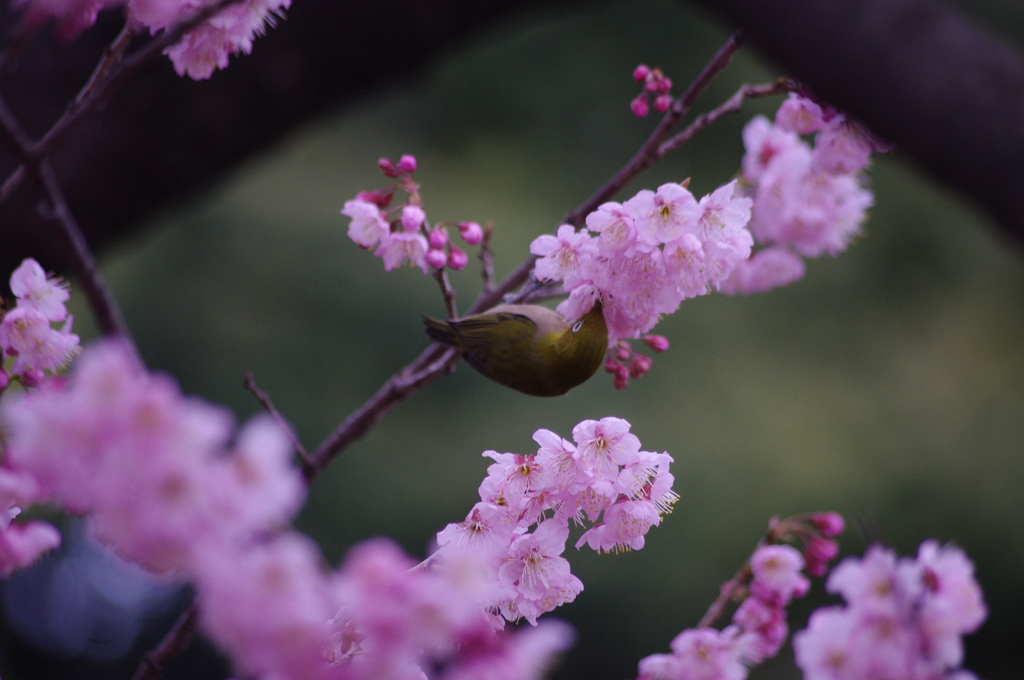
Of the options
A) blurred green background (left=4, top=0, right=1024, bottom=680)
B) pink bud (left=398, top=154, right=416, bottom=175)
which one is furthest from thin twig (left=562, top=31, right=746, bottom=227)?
blurred green background (left=4, top=0, right=1024, bottom=680)

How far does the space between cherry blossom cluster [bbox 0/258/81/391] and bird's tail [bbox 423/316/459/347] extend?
0.43 meters

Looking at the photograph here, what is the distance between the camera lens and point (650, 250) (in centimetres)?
96

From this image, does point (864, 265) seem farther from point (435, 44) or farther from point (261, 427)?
point (261, 427)

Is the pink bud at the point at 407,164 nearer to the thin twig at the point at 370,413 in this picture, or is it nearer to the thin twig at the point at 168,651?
the thin twig at the point at 370,413

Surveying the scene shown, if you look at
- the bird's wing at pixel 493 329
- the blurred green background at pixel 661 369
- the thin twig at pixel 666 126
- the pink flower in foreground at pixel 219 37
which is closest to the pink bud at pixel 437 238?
the bird's wing at pixel 493 329

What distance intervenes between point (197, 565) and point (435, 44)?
5.08 ft

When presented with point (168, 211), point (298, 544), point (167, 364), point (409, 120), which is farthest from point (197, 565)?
point (409, 120)

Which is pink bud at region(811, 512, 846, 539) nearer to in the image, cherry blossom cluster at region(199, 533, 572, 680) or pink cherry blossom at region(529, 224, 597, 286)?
pink cherry blossom at region(529, 224, 597, 286)

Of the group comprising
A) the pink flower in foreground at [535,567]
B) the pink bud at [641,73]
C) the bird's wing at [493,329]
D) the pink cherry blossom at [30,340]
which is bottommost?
the pink flower in foreground at [535,567]

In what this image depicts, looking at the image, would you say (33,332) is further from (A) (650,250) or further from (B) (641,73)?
(B) (641,73)

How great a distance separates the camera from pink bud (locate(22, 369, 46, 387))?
910mm

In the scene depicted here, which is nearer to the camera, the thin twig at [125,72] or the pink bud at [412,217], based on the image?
the thin twig at [125,72]

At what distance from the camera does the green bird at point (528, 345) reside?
3.42 ft

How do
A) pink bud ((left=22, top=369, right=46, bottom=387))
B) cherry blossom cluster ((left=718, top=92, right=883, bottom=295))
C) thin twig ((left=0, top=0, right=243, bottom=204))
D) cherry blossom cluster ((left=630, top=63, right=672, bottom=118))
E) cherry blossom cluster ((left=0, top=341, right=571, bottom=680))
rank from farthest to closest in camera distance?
cherry blossom cluster ((left=718, top=92, right=883, bottom=295))
cherry blossom cluster ((left=630, top=63, right=672, bottom=118))
pink bud ((left=22, top=369, right=46, bottom=387))
thin twig ((left=0, top=0, right=243, bottom=204))
cherry blossom cluster ((left=0, top=341, right=571, bottom=680))
